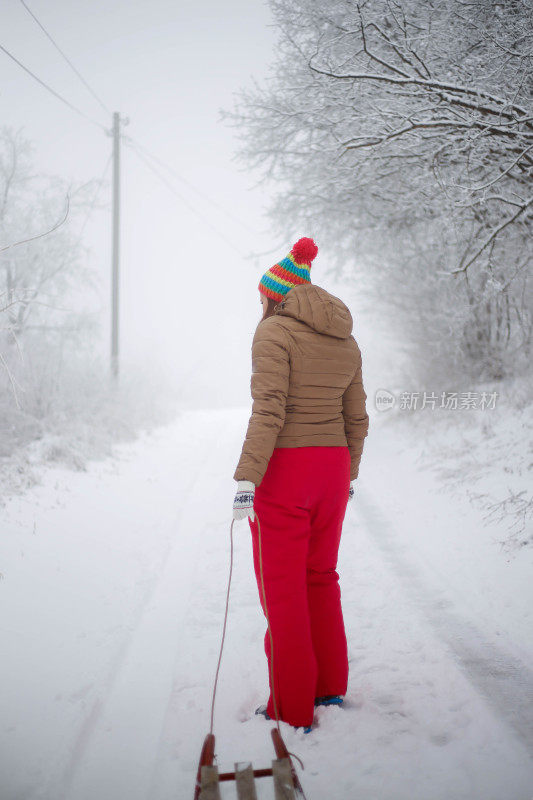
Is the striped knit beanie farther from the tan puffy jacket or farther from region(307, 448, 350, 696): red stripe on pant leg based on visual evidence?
region(307, 448, 350, 696): red stripe on pant leg

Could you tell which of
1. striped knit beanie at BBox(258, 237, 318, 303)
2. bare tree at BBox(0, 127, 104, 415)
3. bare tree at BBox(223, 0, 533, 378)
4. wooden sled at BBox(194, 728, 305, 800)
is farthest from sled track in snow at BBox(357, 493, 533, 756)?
bare tree at BBox(0, 127, 104, 415)

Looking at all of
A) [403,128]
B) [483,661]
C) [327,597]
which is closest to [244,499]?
[327,597]

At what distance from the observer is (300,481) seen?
2.19 metres

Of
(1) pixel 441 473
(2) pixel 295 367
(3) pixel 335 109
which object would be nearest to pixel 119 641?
(2) pixel 295 367

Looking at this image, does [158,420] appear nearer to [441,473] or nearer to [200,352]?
[441,473]

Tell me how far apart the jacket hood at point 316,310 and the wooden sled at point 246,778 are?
6.16 ft

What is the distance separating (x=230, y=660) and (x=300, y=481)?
1.35 m

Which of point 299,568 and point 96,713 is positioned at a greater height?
point 299,568

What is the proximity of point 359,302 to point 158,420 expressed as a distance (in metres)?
6.57

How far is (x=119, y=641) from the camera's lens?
289cm

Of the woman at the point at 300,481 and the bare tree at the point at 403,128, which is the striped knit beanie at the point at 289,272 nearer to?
the woman at the point at 300,481

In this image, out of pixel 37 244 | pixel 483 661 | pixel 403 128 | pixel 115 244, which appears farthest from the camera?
pixel 115 244

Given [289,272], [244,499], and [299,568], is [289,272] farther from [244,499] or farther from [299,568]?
[299,568]

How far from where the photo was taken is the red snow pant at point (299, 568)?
2.16m
